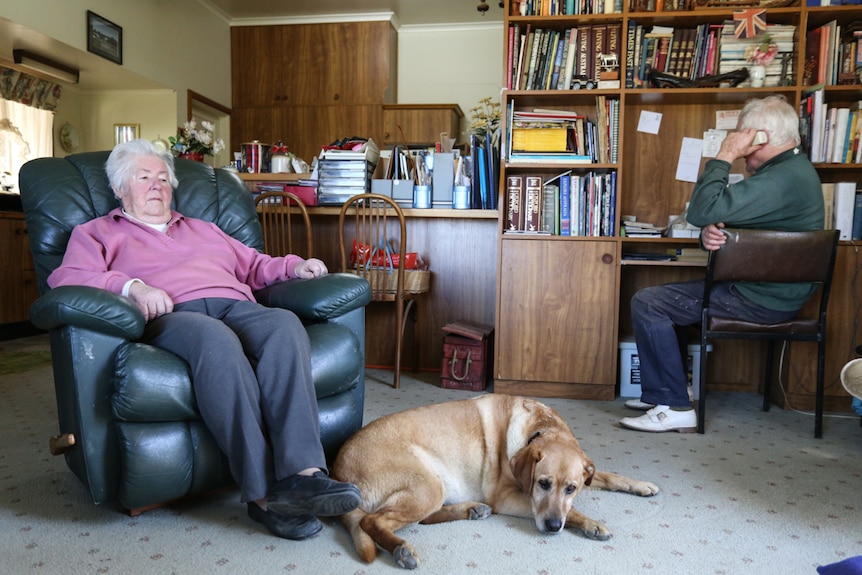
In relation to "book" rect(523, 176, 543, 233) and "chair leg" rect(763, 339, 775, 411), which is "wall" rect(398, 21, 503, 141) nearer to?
"book" rect(523, 176, 543, 233)

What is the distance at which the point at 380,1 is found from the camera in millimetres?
6148

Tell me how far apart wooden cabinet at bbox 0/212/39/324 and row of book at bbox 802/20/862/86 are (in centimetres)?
503

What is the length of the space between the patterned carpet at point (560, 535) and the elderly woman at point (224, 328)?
143 mm

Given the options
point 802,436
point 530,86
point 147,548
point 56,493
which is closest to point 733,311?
point 802,436

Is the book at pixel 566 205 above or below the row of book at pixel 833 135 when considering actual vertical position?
below

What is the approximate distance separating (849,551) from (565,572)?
0.72m

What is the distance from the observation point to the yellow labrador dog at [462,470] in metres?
1.57

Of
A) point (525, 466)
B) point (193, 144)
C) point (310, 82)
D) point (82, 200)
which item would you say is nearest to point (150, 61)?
point (310, 82)

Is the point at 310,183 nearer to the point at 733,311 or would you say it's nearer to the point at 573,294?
the point at 573,294

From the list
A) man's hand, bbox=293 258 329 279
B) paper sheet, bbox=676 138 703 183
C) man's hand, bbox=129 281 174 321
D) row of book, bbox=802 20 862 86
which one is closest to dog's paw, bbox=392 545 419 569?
man's hand, bbox=129 281 174 321

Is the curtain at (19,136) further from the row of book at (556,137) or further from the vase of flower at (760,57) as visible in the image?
the vase of flower at (760,57)

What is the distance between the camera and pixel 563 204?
3205 millimetres

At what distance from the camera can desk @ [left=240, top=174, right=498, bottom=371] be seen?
3.67 m

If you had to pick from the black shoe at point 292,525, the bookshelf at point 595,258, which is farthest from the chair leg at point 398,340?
the black shoe at point 292,525
